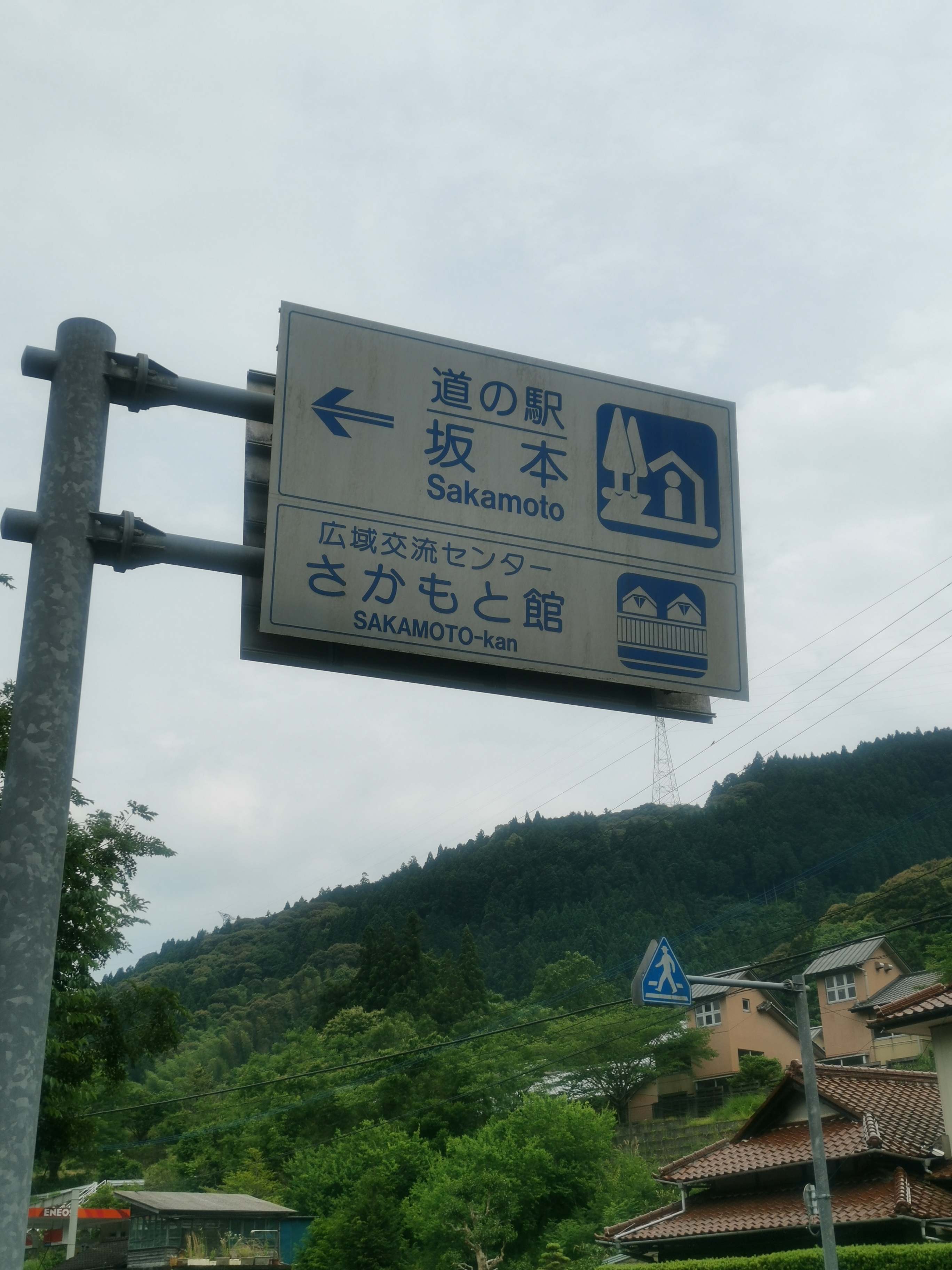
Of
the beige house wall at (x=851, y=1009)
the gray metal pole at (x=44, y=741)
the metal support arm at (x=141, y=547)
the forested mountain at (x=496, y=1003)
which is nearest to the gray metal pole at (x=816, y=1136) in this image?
the forested mountain at (x=496, y=1003)

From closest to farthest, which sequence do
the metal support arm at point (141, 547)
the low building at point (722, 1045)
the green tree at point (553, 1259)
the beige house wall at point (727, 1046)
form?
the metal support arm at point (141, 547)
the green tree at point (553, 1259)
the low building at point (722, 1045)
the beige house wall at point (727, 1046)

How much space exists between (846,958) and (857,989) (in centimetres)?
Answer: 151

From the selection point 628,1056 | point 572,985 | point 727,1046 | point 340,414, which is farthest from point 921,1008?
point 572,985

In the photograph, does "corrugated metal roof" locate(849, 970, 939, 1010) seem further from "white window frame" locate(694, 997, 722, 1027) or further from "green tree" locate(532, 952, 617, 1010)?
"green tree" locate(532, 952, 617, 1010)

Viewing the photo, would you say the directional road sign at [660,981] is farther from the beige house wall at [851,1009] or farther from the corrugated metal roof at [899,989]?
the beige house wall at [851,1009]

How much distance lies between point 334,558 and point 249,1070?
64.8 meters

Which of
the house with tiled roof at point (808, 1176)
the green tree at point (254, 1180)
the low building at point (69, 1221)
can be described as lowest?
the low building at point (69, 1221)

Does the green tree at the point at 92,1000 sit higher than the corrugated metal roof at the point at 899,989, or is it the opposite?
the corrugated metal roof at the point at 899,989

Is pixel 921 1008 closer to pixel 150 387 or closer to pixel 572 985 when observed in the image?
pixel 150 387

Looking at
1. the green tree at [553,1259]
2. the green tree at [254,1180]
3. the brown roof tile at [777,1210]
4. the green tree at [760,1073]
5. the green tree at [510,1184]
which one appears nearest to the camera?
the brown roof tile at [777,1210]

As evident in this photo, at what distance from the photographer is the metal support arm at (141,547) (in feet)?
10.9

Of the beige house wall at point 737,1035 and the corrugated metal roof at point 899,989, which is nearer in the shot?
the corrugated metal roof at point 899,989

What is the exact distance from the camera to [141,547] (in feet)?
11.3

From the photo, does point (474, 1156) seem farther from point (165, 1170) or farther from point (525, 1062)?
point (165, 1170)
